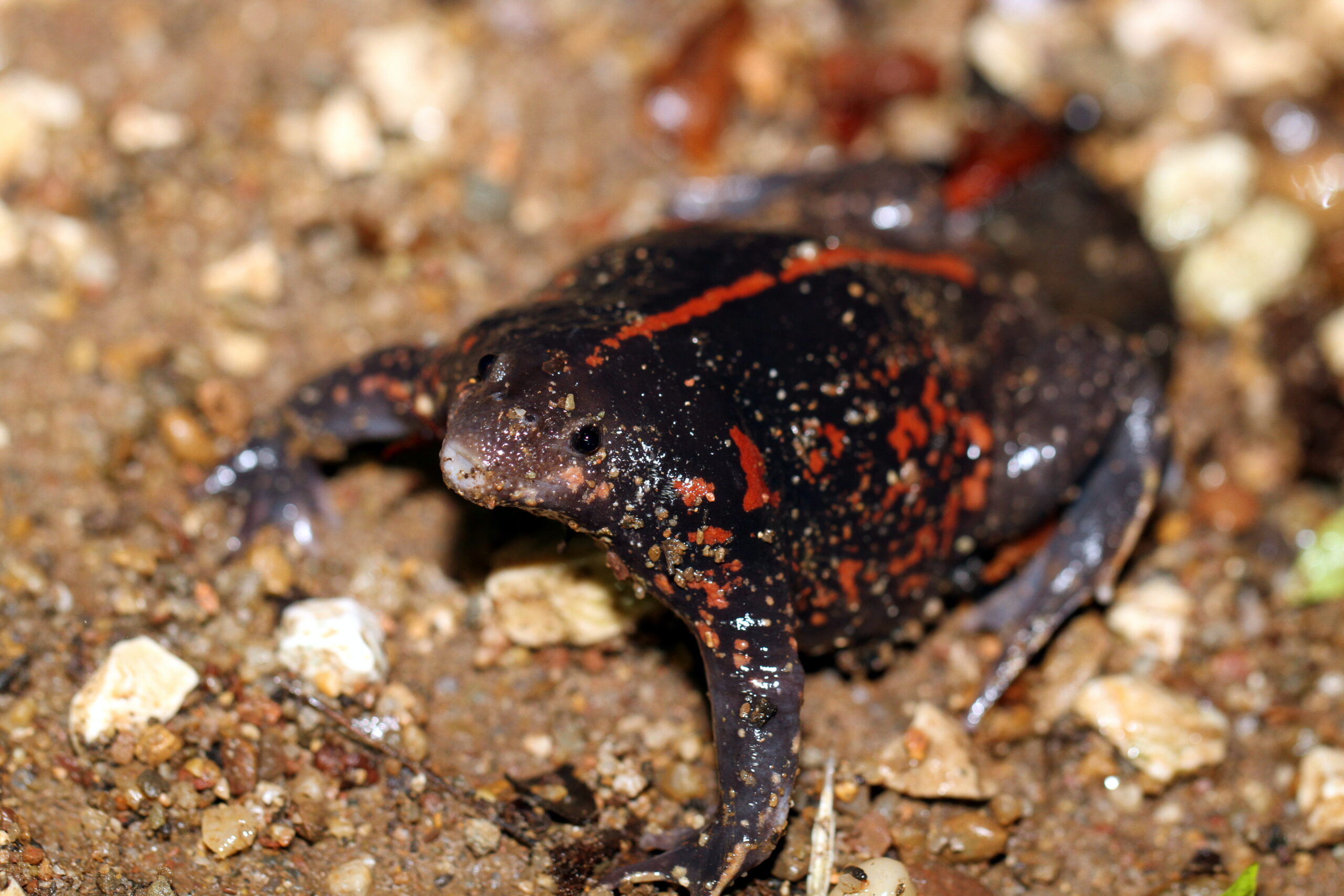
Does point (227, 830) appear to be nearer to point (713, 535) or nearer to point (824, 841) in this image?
point (713, 535)

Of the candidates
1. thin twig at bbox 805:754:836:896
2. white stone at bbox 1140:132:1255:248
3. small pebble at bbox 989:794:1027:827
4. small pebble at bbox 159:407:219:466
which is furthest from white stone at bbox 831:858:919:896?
white stone at bbox 1140:132:1255:248

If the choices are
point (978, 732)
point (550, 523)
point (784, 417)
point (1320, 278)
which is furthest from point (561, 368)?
point (1320, 278)

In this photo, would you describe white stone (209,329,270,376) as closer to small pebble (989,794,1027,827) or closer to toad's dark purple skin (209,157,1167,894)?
toad's dark purple skin (209,157,1167,894)

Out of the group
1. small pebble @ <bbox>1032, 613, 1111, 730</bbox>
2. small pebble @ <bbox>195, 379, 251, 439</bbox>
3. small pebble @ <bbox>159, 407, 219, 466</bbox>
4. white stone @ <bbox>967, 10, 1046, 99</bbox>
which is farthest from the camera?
white stone @ <bbox>967, 10, 1046, 99</bbox>

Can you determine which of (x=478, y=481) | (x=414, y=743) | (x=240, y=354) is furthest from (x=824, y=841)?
(x=240, y=354)

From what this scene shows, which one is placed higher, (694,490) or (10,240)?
(10,240)

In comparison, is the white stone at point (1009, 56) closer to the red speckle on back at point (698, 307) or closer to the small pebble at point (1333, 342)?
the small pebble at point (1333, 342)

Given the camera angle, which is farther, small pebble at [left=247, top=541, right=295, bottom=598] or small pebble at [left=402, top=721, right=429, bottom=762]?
small pebble at [left=247, top=541, right=295, bottom=598]
